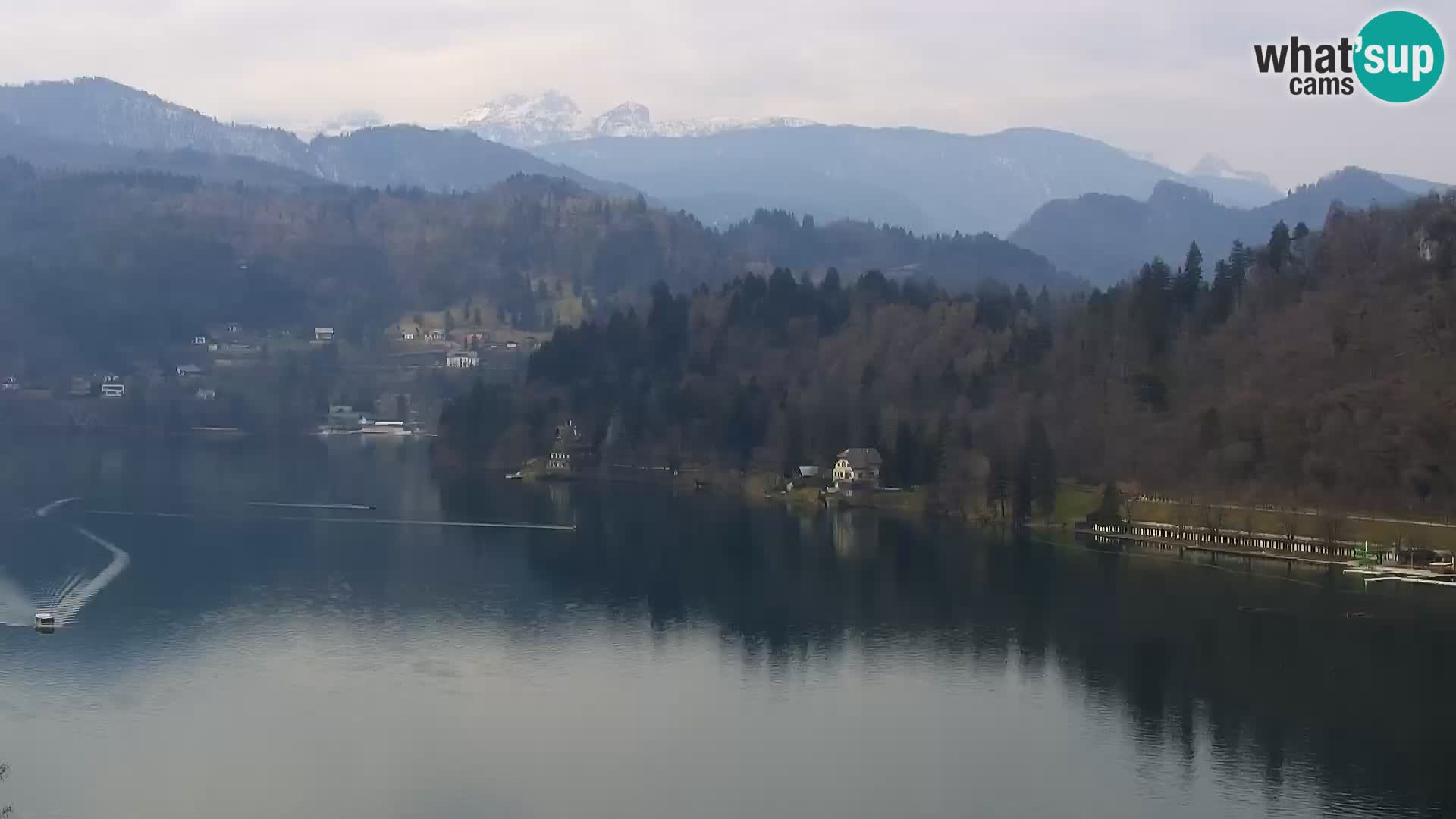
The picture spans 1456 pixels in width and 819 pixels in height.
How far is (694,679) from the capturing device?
1956 centimetres

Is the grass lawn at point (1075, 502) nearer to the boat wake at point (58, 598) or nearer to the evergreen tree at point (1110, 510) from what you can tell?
the evergreen tree at point (1110, 510)

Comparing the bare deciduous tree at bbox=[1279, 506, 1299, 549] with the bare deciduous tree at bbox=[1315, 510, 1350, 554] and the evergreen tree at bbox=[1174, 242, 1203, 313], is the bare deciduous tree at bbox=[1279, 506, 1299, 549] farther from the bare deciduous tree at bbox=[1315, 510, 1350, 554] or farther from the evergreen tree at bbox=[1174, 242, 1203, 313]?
the evergreen tree at bbox=[1174, 242, 1203, 313]

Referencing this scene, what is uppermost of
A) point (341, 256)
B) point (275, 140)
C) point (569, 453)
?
point (275, 140)

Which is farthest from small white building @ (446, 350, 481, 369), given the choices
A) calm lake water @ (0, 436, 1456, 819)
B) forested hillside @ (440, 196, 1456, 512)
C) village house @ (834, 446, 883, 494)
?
calm lake water @ (0, 436, 1456, 819)

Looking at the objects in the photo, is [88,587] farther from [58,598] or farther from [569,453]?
[569,453]

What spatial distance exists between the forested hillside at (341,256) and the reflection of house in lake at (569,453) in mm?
23126

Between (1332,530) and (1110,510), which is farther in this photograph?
(1110,510)

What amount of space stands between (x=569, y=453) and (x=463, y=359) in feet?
61.7

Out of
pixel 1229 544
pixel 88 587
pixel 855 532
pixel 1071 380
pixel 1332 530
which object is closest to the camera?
pixel 88 587

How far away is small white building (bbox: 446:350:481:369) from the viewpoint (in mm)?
59275

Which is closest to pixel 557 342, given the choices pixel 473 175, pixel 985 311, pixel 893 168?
pixel 985 311

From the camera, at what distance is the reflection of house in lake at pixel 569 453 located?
4138 centimetres

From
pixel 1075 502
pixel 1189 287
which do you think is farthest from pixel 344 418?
pixel 1075 502

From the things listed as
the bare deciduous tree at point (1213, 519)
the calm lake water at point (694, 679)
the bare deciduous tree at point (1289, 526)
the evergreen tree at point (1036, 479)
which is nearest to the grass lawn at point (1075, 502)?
the evergreen tree at point (1036, 479)
